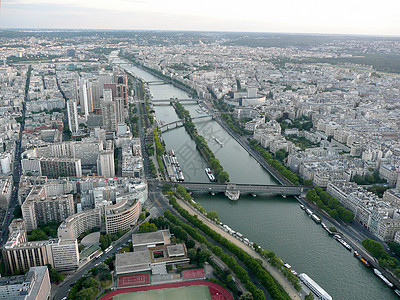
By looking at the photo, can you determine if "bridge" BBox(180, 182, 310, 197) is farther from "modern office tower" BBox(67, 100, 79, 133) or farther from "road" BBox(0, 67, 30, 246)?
"modern office tower" BBox(67, 100, 79, 133)

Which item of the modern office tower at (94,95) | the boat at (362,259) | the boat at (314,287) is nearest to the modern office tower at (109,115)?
the modern office tower at (94,95)

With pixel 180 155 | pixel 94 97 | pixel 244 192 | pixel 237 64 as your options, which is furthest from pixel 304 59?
pixel 244 192

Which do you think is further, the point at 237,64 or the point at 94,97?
the point at 237,64

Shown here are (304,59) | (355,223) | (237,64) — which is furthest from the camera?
(304,59)

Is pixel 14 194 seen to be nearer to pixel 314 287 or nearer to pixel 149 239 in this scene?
pixel 149 239

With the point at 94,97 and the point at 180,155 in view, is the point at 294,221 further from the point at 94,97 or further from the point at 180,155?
the point at 94,97

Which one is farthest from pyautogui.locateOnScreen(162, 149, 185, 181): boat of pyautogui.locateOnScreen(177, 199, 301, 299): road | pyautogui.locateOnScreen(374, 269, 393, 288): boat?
pyautogui.locateOnScreen(374, 269, 393, 288): boat
